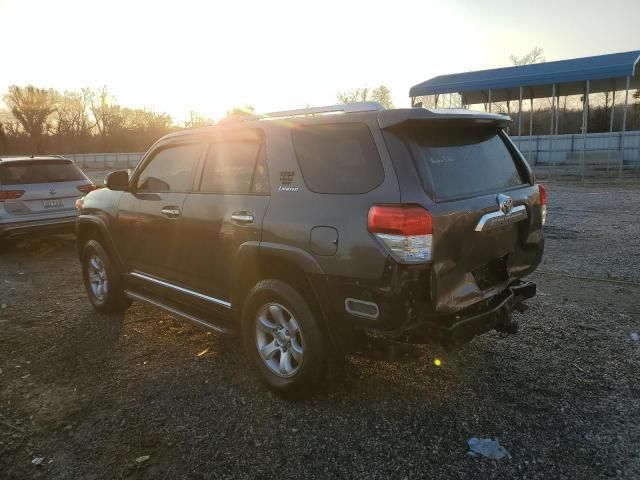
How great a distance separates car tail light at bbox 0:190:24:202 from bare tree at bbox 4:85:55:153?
5559cm

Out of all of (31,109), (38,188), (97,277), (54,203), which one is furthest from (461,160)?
(31,109)

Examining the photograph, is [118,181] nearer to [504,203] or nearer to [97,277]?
[97,277]

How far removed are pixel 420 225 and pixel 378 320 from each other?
57 cm

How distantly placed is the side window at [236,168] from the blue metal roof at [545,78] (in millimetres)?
20011

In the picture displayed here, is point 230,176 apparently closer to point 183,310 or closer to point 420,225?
point 183,310

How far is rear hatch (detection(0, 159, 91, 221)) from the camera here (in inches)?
318

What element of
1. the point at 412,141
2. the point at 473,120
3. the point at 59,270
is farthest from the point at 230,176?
the point at 59,270

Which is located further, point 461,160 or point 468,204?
point 461,160

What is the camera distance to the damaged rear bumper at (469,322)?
9.18ft

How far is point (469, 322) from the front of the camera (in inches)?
115

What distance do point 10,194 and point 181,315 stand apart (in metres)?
5.74

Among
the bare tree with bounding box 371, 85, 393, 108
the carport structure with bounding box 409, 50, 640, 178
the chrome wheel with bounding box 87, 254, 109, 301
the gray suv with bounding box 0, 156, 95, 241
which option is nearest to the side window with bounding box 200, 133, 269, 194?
the chrome wheel with bounding box 87, 254, 109, 301

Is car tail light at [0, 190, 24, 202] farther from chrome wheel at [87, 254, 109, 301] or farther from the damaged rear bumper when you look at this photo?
the damaged rear bumper

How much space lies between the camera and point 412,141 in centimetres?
288
